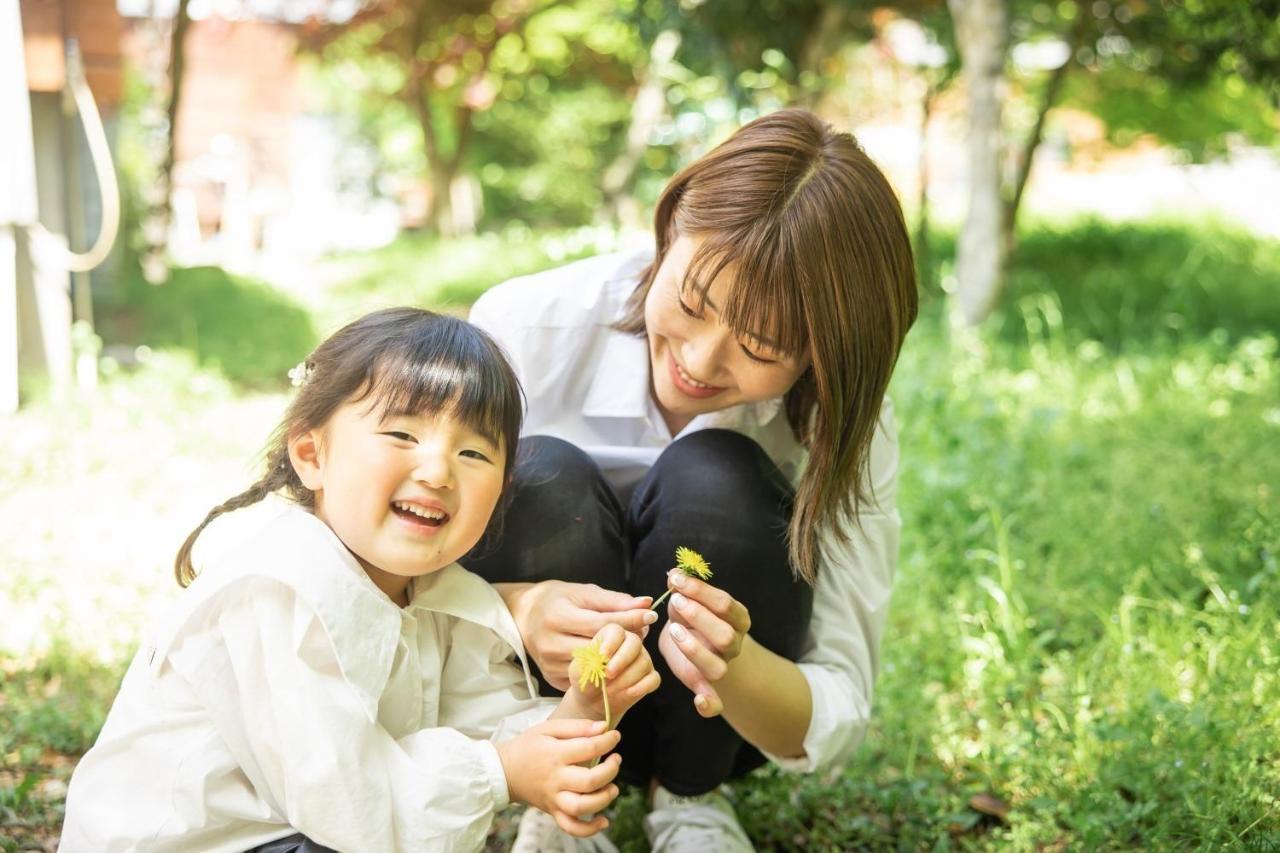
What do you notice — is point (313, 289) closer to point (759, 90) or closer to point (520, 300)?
point (759, 90)

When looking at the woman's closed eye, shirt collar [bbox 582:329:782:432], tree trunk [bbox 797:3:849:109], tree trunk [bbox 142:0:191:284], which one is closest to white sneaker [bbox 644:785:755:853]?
shirt collar [bbox 582:329:782:432]

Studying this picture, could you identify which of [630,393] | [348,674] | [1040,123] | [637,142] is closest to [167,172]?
[637,142]

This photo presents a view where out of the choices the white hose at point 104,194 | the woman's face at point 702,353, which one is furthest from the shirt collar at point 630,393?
the white hose at point 104,194

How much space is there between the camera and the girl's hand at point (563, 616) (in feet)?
5.10

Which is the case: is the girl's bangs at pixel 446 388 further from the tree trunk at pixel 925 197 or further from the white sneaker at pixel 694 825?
the tree trunk at pixel 925 197

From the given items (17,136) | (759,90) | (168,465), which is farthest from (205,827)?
(759,90)

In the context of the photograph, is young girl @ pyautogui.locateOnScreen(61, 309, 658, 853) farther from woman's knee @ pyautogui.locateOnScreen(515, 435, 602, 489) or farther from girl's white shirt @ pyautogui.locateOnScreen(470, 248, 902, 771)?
girl's white shirt @ pyautogui.locateOnScreen(470, 248, 902, 771)

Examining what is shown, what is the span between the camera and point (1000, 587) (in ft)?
8.70

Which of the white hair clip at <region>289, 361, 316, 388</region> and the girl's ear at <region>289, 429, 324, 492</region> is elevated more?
the white hair clip at <region>289, 361, 316, 388</region>

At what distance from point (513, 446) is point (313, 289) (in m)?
8.34

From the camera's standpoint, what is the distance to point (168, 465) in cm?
400

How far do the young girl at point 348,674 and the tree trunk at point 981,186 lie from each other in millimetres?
4287

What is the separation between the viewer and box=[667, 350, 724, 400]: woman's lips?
178cm

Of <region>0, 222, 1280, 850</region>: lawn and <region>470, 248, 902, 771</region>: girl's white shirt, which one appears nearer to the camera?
<region>470, 248, 902, 771</region>: girl's white shirt
